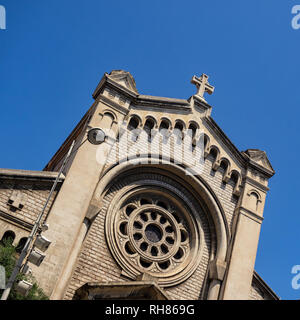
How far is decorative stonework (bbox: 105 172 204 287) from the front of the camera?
1587 cm

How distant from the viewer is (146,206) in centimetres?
1733

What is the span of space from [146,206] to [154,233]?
3.64ft

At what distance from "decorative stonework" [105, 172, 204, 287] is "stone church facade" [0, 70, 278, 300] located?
41mm

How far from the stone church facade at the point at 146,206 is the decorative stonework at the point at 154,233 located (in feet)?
0.13

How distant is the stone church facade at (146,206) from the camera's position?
1416 centimetres

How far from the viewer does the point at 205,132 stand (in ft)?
63.4

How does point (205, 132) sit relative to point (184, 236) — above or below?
above

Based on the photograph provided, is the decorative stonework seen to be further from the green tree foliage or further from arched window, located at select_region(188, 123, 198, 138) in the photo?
the green tree foliage

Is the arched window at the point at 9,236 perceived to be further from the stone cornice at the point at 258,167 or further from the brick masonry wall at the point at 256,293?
the stone cornice at the point at 258,167

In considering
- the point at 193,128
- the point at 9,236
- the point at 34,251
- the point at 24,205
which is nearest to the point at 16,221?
the point at 9,236

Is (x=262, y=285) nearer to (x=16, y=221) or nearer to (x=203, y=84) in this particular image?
(x=203, y=84)
